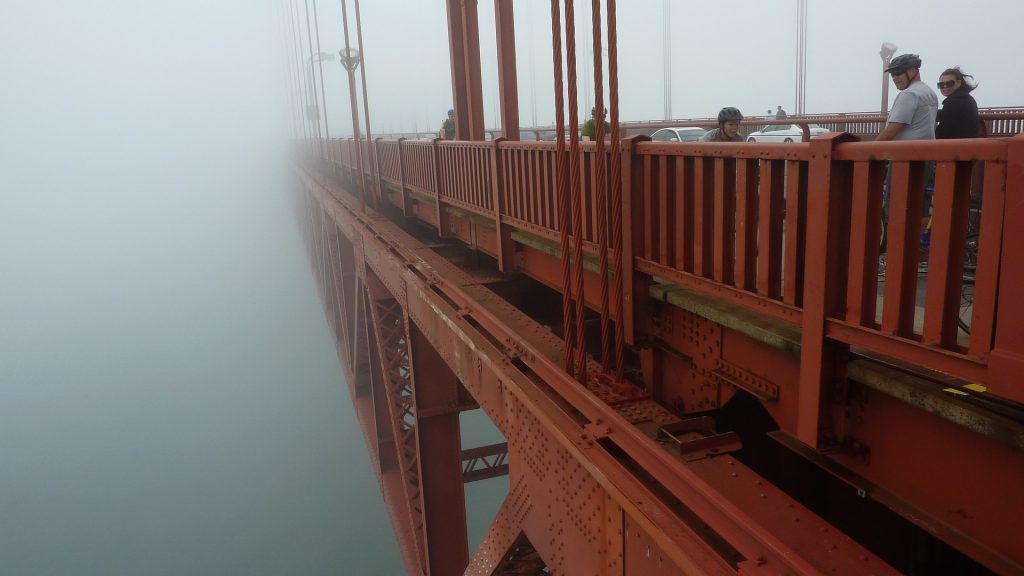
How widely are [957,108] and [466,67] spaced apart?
507cm

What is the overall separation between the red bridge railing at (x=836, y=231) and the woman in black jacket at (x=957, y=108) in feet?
4.78

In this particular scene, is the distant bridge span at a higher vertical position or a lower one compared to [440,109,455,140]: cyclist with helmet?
lower

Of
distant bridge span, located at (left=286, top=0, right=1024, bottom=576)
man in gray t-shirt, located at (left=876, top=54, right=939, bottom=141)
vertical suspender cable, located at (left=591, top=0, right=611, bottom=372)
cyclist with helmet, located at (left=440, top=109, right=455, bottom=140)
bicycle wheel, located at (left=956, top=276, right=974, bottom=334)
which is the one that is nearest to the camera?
distant bridge span, located at (left=286, top=0, right=1024, bottom=576)

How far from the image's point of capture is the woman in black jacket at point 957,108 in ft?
15.6

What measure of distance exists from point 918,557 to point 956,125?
2864 mm

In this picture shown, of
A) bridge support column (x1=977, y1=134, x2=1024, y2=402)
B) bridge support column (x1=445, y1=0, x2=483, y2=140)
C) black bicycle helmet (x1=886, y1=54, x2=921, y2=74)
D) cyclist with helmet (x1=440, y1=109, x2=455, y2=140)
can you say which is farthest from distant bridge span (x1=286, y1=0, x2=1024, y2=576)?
cyclist with helmet (x1=440, y1=109, x2=455, y2=140)

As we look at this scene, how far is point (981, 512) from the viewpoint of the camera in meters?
2.12

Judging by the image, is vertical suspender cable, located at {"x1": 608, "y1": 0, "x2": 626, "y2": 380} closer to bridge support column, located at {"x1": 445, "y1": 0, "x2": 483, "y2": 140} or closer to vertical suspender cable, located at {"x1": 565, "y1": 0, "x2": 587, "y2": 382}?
vertical suspender cable, located at {"x1": 565, "y1": 0, "x2": 587, "y2": 382}

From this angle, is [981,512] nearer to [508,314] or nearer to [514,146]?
[508,314]

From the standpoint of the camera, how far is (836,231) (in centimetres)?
240

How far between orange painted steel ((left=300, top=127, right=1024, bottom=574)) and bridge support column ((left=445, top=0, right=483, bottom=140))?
415 cm

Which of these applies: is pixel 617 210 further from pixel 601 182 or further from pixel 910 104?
pixel 910 104

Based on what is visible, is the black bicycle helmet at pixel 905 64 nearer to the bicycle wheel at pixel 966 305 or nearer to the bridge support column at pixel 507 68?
the bicycle wheel at pixel 966 305

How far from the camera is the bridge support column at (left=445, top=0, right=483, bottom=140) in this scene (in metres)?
7.70
